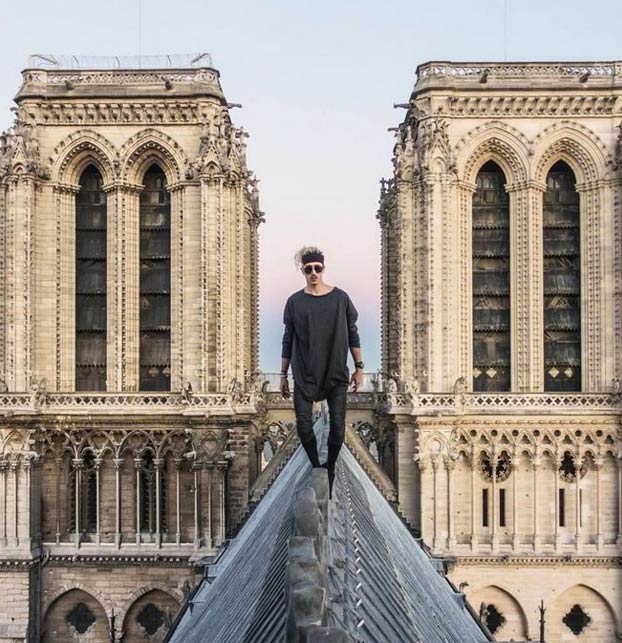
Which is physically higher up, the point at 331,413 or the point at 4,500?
the point at 331,413

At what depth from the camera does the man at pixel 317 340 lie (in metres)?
9.28

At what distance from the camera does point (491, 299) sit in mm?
35188

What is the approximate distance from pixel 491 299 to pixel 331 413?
26.2 metres

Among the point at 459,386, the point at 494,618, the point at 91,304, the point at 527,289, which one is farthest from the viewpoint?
the point at 91,304

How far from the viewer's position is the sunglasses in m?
9.05

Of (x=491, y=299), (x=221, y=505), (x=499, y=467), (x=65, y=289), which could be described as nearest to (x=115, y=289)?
(x=65, y=289)

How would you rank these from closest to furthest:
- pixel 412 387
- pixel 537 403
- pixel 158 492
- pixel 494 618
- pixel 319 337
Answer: pixel 319 337 < pixel 412 387 < pixel 537 403 < pixel 494 618 < pixel 158 492

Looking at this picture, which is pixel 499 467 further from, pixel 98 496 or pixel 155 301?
pixel 98 496

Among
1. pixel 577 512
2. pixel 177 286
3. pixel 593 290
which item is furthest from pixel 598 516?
pixel 177 286

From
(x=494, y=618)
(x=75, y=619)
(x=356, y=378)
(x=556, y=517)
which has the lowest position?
(x=75, y=619)

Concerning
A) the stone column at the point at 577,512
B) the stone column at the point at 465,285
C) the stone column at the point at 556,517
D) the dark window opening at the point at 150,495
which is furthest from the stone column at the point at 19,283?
the stone column at the point at 577,512

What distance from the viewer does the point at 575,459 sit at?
112ft

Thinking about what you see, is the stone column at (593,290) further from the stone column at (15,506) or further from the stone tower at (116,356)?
the stone column at (15,506)

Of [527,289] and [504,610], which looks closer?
[527,289]
